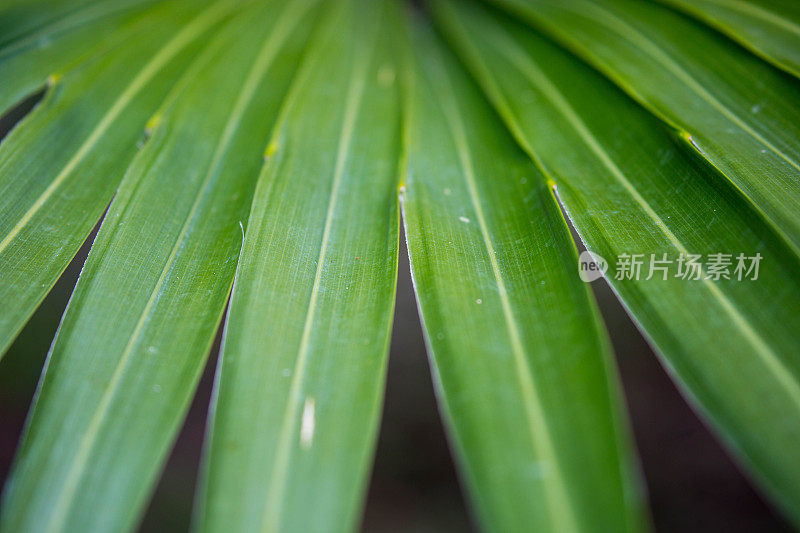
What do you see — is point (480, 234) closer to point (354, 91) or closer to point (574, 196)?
point (574, 196)

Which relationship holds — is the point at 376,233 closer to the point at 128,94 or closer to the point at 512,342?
the point at 512,342

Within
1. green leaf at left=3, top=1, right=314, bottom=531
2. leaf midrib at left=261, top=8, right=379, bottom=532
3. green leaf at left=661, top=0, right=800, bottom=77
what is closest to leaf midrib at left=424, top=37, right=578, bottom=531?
leaf midrib at left=261, top=8, right=379, bottom=532

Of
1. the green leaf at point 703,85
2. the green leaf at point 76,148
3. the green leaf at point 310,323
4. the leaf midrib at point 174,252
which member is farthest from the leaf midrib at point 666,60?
the green leaf at point 76,148

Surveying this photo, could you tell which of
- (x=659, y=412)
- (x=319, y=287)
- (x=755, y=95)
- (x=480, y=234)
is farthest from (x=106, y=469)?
(x=659, y=412)

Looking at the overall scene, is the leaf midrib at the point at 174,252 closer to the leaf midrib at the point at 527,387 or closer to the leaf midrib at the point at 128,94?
the leaf midrib at the point at 128,94

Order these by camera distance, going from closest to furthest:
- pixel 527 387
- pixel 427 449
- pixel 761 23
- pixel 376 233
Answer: pixel 527 387, pixel 376 233, pixel 761 23, pixel 427 449

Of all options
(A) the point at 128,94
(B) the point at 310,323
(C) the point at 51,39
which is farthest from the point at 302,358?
(C) the point at 51,39
